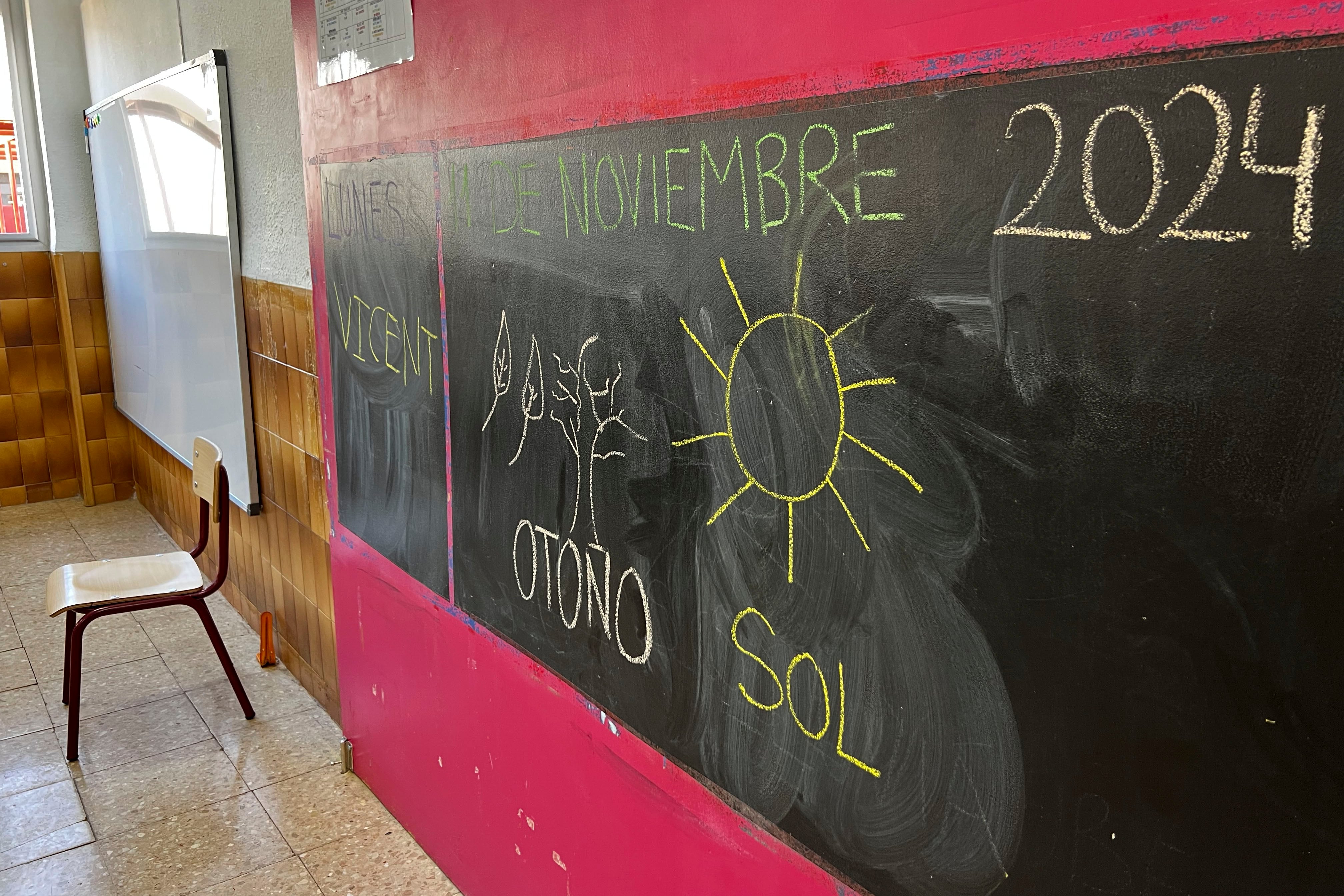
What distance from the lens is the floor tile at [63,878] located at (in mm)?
2129

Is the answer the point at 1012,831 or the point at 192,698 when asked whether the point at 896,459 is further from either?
the point at 192,698

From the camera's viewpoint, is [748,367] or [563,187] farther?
[563,187]

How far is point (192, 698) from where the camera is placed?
305 cm

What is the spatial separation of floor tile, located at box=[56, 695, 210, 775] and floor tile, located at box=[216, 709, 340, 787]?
0.41ft

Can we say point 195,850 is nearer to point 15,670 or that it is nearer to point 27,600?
point 15,670

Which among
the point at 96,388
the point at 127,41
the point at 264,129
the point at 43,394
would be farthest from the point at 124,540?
the point at 264,129

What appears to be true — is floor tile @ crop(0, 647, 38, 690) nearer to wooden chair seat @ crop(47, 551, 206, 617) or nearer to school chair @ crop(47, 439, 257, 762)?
school chair @ crop(47, 439, 257, 762)

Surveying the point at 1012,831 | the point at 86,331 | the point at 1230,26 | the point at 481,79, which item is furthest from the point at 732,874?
the point at 86,331

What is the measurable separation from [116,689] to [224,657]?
551mm

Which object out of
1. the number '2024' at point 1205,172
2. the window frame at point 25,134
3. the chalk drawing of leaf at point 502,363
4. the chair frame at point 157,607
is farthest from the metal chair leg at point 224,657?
the window frame at point 25,134

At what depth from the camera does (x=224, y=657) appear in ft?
9.42

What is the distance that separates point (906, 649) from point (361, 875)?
1.72m

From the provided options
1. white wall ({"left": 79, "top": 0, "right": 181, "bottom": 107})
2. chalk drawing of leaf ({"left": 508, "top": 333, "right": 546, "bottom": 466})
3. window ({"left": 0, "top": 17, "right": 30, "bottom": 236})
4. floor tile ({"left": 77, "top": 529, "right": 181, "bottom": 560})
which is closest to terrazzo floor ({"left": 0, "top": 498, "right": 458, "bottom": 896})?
floor tile ({"left": 77, "top": 529, "right": 181, "bottom": 560})

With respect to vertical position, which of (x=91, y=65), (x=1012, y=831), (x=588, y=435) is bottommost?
(x=1012, y=831)
